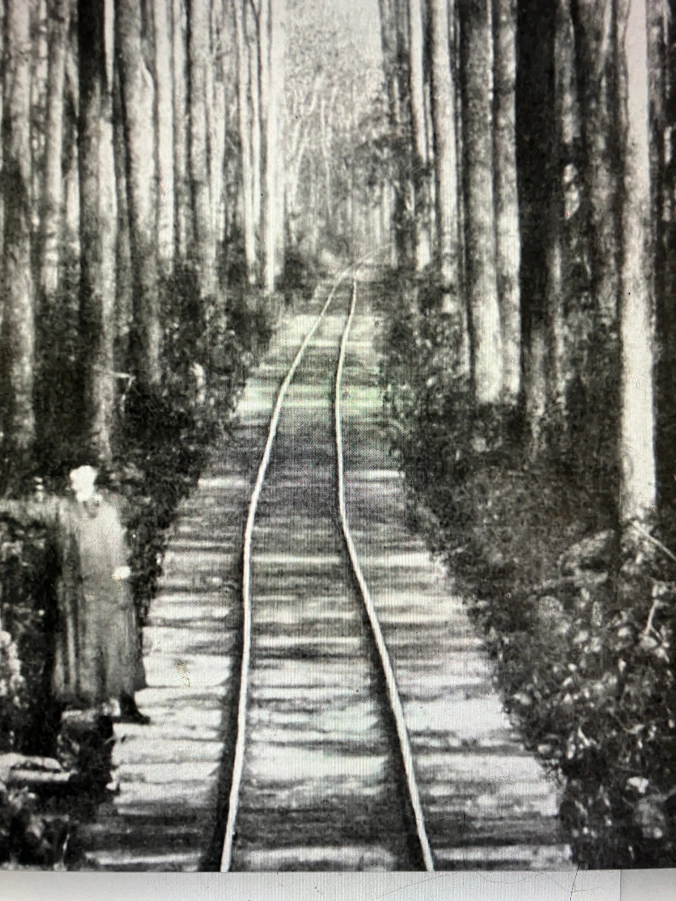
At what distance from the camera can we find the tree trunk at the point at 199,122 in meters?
2.99

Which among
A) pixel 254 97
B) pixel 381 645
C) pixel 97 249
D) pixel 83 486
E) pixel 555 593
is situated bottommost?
pixel 381 645

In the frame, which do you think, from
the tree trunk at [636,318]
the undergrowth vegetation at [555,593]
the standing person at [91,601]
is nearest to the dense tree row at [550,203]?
the tree trunk at [636,318]

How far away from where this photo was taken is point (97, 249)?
303cm

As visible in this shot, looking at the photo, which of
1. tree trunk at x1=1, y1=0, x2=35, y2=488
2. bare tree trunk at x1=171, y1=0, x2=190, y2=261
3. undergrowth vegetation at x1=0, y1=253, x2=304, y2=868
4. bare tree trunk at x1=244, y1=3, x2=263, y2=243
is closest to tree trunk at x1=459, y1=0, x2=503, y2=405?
undergrowth vegetation at x1=0, y1=253, x2=304, y2=868

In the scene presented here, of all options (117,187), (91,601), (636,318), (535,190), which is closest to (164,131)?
(117,187)

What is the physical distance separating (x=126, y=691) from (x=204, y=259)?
1.69 m

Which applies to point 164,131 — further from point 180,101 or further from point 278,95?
point 278,95

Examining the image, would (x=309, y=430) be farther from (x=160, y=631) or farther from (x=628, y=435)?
(x=628, y=435)

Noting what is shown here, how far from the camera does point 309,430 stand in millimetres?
3070

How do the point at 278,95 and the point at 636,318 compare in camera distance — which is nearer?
the point at 278,95

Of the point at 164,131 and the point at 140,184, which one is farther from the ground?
the point at 164,131

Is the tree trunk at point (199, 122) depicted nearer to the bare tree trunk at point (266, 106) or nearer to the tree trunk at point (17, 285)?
the bare tree trunk at point (266, 106)

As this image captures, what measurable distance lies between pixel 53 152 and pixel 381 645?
2.27 m

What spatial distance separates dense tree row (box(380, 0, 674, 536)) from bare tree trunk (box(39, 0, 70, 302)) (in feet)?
4.05
